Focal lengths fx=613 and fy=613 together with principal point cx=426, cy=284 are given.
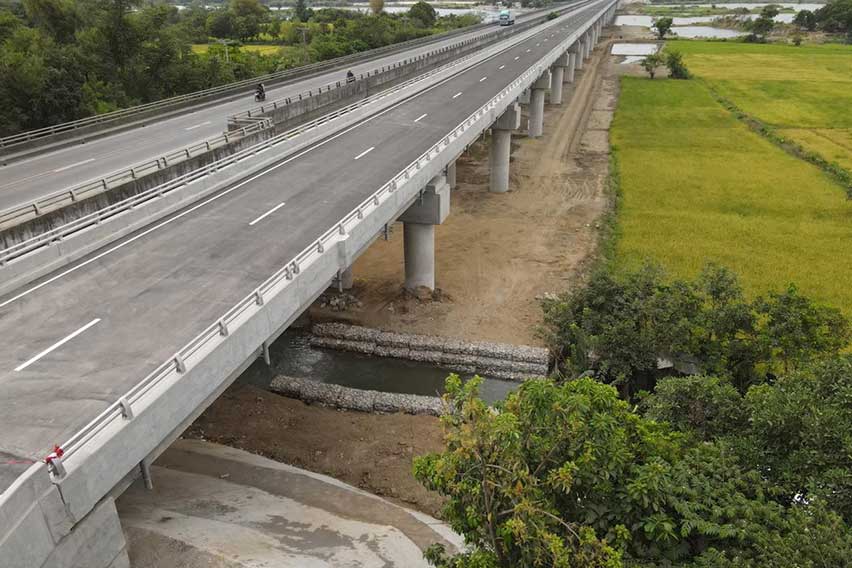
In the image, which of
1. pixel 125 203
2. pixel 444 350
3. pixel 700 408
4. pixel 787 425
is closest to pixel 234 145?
pixel 125 203

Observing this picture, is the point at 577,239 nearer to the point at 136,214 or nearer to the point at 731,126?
the point at 136,214

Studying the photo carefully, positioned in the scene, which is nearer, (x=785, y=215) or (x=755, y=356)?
(x=755, y=356)

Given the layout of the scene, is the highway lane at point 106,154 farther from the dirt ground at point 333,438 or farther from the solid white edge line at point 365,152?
the dirt ground at point 333,438

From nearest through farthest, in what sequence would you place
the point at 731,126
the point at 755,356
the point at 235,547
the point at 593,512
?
1. the point at 593,512
2. the point at 235,547
3. the point at 755,356
4. the point at 731,126

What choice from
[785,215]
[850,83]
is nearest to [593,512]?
[785,215]

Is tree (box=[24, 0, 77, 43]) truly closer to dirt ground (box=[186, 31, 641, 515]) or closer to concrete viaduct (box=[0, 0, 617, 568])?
dirt ground (box=[186, 31, 641, 515])

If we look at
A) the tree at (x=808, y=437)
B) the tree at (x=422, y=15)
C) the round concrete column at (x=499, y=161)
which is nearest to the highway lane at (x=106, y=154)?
the round concrete column at (x=499, y=161)

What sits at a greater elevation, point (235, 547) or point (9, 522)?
point (9, 522)
